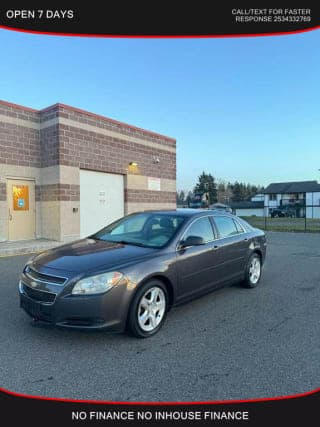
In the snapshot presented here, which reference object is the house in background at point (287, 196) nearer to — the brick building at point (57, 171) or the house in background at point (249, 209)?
the house in background at point (249, 209)

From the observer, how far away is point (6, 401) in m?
2.64

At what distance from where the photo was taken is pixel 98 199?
44.3 feet

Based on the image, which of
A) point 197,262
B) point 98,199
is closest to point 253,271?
point 197,262

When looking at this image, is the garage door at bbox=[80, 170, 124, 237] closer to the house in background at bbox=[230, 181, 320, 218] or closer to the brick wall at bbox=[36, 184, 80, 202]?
the brick wall at bbox=[36, 184, 80, 202]

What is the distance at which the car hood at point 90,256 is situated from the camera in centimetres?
363

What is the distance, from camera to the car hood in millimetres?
3629

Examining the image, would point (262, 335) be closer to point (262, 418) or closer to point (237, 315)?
point (237, 315)

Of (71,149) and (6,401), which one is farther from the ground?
(71,149)

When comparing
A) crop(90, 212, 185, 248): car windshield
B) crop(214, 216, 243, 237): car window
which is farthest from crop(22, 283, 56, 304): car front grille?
crop(214, 216, 243, 237): car window

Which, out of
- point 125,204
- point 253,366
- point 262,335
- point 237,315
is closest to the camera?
point 253,366

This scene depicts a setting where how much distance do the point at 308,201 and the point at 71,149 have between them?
222ft

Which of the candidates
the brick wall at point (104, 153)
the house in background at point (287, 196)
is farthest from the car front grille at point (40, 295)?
the house in background at point (287, 196)

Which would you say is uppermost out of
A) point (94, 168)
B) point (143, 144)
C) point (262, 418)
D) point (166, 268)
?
point (143, 144)

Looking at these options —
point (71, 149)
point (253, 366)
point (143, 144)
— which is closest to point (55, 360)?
point (253, 366)
